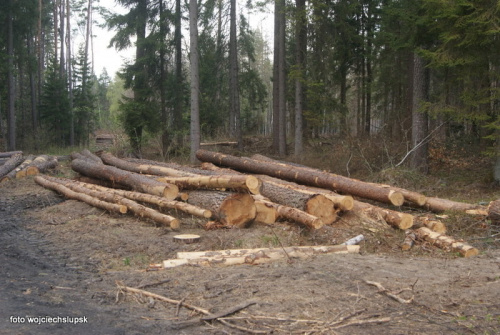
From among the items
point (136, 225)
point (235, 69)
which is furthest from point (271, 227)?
point (235, 69)

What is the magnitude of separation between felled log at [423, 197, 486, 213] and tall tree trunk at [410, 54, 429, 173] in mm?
5275

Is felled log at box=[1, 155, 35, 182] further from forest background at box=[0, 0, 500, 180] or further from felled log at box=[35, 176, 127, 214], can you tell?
forest background at box=[0, 0, 500, 180]

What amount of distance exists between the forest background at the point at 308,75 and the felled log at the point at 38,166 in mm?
5272

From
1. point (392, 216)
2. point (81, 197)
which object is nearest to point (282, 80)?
point (81, 197)

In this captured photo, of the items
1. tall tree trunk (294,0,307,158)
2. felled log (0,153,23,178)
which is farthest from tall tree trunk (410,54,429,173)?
felled log (0,153,23,178)

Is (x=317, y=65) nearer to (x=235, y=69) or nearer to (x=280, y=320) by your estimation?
(x=235, y=69)

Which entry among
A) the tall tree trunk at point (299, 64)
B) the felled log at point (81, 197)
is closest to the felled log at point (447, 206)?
the felled log at point (81, 197)

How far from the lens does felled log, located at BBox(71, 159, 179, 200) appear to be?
962 cm

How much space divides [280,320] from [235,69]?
77.6 ft

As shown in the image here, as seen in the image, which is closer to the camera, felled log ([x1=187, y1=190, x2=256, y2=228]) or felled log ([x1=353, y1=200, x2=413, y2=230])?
felled log ([x1=353, y1=200, x2=413, y2=230])

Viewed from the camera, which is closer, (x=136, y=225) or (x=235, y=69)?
(x=136, y=225)

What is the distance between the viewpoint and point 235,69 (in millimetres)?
26562

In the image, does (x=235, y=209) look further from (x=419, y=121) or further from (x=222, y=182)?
(x=419, y=121)

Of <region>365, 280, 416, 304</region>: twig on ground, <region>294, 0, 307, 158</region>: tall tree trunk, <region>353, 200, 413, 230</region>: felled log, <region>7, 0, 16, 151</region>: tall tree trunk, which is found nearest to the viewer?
<region>365, 280, 416, 304</region>: twig on ground
